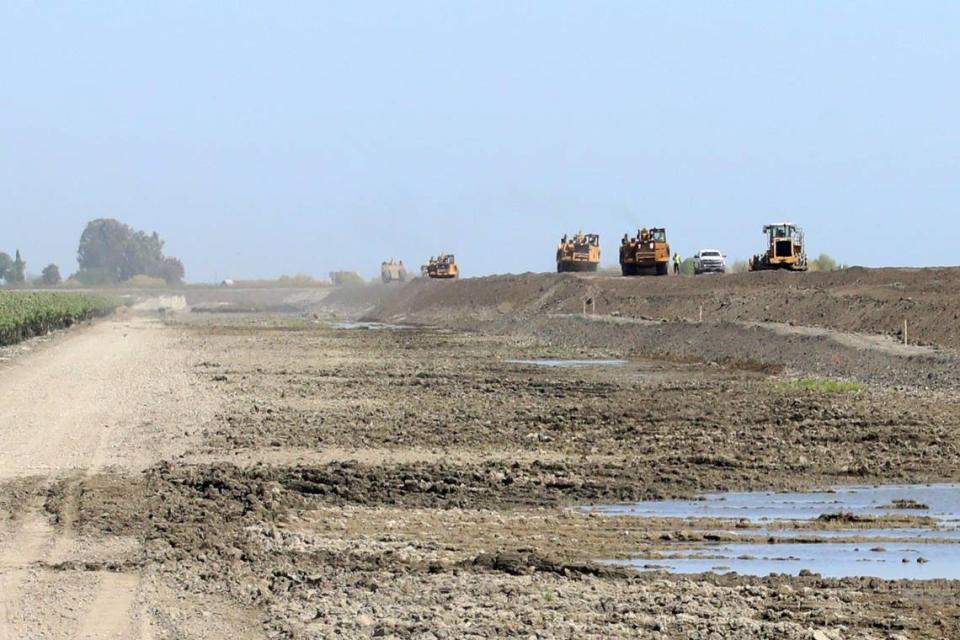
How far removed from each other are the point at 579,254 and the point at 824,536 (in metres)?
81.9

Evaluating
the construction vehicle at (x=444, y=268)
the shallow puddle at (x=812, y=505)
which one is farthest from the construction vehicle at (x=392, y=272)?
the shallow puddle at (x=812, y=505)

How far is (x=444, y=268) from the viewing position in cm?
11444

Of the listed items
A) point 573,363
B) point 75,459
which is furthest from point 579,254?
point 75,459

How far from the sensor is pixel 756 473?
61.5 ft

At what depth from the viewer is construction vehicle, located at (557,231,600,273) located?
315 ft

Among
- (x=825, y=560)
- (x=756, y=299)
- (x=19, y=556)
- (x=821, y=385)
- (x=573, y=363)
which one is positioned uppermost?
(x=756, y=299)

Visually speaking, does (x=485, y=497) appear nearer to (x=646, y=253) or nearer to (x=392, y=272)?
(x=646, y=253)

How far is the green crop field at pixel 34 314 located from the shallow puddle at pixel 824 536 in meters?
42.6

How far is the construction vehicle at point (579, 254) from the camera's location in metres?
95.9

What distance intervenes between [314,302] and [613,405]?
412 feet

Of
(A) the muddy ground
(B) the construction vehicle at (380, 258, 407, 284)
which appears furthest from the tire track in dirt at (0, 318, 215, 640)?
(B) the construction vehicle at (380, 258, 407, 284)

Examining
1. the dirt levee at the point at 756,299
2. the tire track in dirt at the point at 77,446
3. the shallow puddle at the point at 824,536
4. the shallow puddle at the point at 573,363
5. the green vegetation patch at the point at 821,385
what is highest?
the dirt levee at the point at 756,299

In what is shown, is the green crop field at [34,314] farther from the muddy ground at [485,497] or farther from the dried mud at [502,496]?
the dried mud at [502,496]

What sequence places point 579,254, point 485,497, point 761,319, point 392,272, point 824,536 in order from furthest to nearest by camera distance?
1. point 392,272
2. point 579,254
3. point 761,319
4. point 485,497
5. point 824,536
